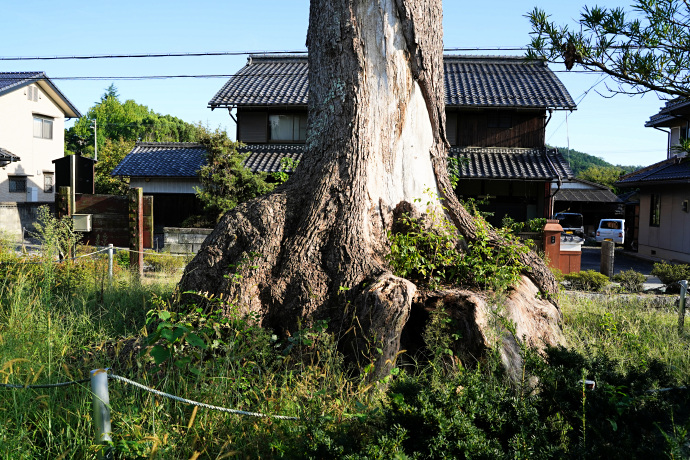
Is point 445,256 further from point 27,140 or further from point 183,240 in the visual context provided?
point 27,140

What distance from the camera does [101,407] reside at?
2.83 metres

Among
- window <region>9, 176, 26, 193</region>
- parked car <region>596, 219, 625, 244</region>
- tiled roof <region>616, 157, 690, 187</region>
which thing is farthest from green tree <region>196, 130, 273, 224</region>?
parked car <region>596, 219, 625, 244</region>

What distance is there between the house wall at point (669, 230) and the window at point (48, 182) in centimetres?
3192

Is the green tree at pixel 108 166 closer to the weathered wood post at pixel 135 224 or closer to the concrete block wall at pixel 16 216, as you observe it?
A: the concrete block wall at pixel 16 216

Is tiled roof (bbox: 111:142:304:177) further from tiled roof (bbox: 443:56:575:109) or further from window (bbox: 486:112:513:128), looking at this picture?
window (bbox: 486:112:513:128)

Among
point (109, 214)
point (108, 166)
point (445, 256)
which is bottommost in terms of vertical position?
point (445, 256)

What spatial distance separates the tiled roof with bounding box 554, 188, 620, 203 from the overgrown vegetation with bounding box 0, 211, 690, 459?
110ft

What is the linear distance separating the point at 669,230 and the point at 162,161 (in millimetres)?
21524

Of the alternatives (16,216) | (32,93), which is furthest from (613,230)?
(32,93)

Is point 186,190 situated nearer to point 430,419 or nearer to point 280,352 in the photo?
point 280,352

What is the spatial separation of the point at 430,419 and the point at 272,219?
2767mm

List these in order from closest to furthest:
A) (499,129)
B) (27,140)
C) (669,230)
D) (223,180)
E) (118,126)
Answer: (223,180), (499,129), (669,230), (27,140), (118,126)

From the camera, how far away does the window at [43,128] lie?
102 ft

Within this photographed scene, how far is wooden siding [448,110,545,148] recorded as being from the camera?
2048cm
